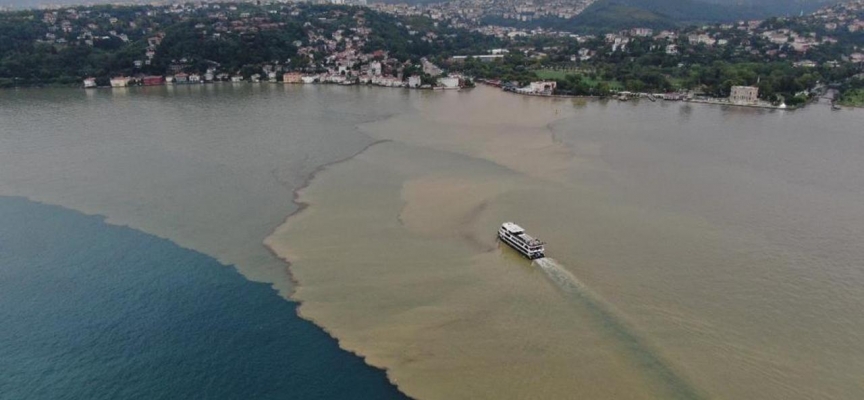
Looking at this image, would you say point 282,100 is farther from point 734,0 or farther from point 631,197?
point 734,0

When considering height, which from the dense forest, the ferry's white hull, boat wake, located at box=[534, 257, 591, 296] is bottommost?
boat wake, located at box=[534, 257, 591, 296]

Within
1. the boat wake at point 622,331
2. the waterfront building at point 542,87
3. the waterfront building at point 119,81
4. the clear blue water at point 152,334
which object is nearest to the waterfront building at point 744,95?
the waterfront building at point 542,87

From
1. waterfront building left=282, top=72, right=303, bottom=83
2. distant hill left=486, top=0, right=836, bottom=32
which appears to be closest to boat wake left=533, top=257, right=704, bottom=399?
waterfront building left=282, top=72, right=303, bottom=83

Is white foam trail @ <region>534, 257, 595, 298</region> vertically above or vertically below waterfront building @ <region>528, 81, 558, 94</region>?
below

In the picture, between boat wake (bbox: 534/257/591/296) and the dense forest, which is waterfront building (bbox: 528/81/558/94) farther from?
boat wake (bbox: 534/257/591/296)

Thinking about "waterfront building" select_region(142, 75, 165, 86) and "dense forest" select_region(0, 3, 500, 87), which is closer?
"waterfront building" select_region(142, 75, 165, 86)

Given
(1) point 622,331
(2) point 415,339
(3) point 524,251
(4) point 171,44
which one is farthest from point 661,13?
(2) point 415,339

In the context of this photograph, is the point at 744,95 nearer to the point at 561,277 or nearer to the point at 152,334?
the point at 561,277

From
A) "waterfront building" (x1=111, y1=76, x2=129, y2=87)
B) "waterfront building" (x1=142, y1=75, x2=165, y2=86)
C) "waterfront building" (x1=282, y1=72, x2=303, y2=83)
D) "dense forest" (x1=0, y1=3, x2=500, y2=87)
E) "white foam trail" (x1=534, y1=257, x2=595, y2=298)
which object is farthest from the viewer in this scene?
"waterfront building" (x1=282, y1=72, x2=303, y2=83)
